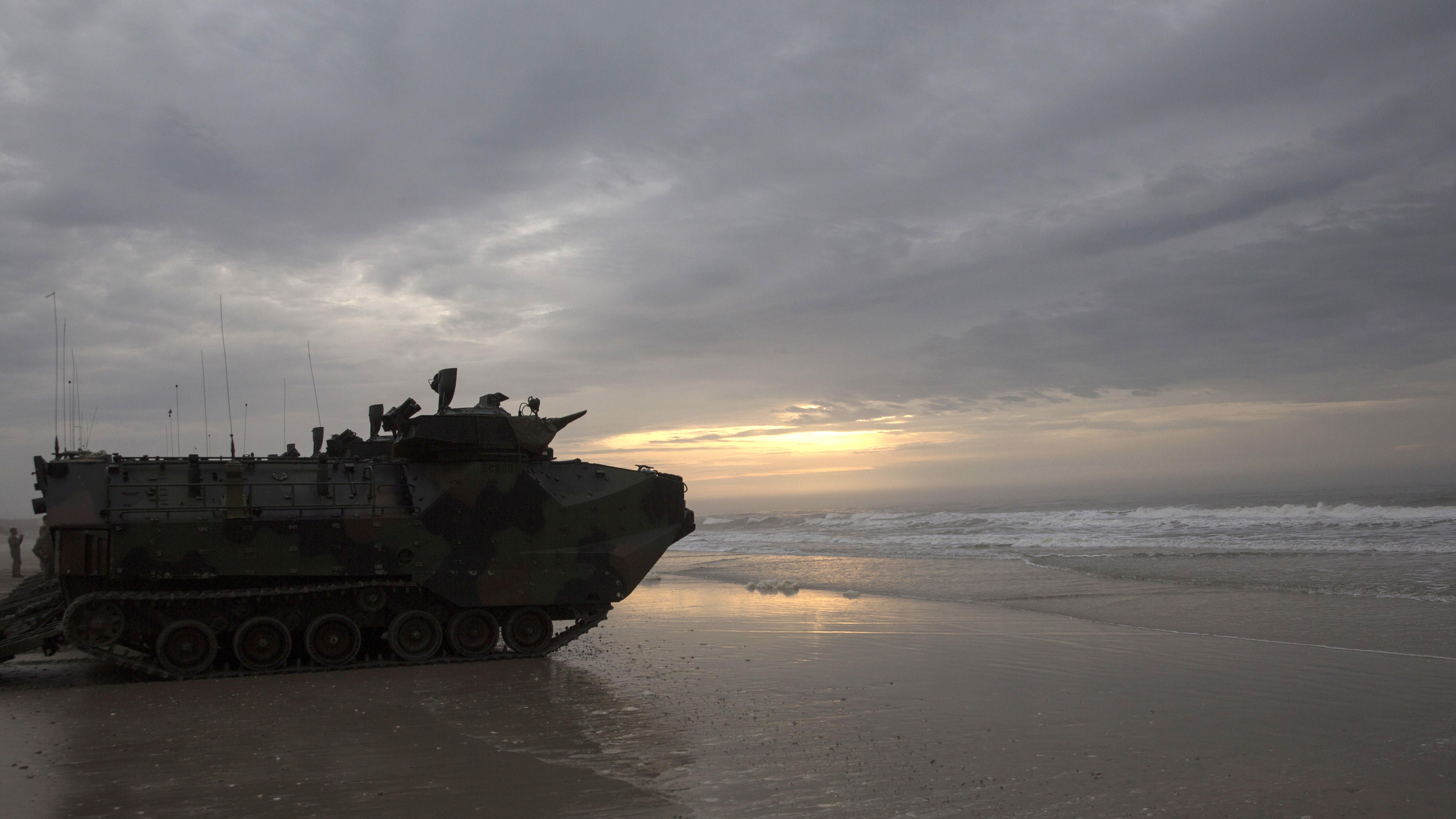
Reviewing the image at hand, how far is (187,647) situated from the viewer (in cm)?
1202

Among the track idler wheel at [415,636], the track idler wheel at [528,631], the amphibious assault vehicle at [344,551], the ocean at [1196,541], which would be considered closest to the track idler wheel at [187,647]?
the amphibious assault vehicle at [344,551]

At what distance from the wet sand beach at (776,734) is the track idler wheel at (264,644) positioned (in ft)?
1.37

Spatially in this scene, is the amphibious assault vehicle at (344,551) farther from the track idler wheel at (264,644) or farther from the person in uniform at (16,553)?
the person in uniform at (16,553)

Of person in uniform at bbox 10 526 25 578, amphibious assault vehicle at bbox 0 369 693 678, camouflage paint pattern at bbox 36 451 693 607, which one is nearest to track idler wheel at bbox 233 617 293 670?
amphibious assault vehicle at bbox 0 369 693 678

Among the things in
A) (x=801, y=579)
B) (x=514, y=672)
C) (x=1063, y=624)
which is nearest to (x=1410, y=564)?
(x=1063, y=624)

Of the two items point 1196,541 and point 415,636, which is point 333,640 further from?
point 1196,541

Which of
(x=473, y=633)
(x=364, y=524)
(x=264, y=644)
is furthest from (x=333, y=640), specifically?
(x=473, y=633)

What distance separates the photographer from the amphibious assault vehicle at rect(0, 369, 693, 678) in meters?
11.9

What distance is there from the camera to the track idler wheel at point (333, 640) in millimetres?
12477

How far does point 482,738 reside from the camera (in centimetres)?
884

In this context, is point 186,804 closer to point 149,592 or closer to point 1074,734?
point 149,592

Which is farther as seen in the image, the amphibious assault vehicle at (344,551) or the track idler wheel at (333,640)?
the track idler wheel at (333,640)

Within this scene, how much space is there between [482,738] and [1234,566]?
71.6 feet

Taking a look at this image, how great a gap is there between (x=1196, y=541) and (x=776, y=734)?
2915 cm
